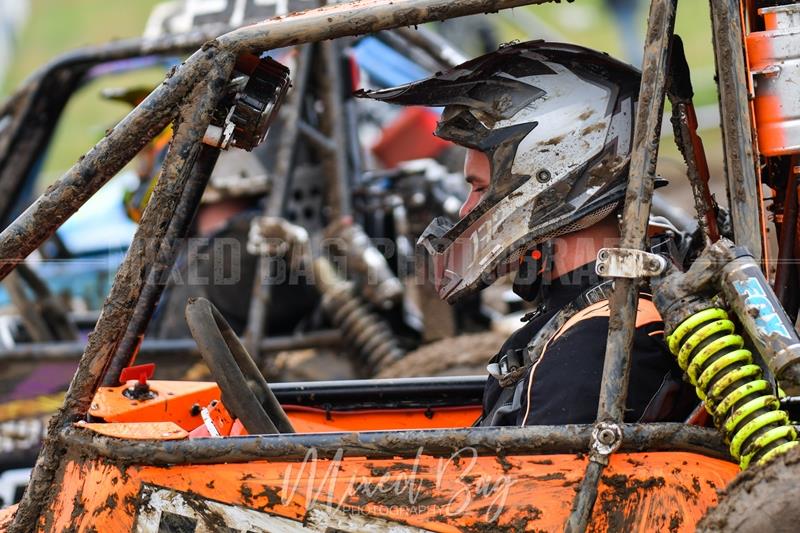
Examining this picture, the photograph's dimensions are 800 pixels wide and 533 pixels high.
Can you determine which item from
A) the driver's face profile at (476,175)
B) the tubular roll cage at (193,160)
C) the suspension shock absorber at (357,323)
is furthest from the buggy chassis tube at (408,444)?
the suspension shock absorber at (357,323)

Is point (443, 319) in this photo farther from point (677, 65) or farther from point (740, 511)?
point (740, 511)

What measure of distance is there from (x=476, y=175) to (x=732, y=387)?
2.89ft

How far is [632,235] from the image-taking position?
6.70 feet

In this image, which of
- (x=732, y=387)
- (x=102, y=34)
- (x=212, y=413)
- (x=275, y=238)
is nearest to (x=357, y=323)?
(x=275, y=238)

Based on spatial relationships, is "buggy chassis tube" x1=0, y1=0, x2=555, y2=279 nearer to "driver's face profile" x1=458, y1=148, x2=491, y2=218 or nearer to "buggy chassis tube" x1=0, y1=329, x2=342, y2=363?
"driver's face profile" x1=458, y1=148, x2=491, y2=218

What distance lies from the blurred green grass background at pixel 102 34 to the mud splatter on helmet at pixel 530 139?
13704mm

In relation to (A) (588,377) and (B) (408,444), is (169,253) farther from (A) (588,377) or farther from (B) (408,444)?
(A) (588,377)

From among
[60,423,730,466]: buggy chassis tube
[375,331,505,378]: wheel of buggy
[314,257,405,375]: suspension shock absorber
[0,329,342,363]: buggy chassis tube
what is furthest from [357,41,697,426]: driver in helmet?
[0,329,342,363]: buggy chassis tube

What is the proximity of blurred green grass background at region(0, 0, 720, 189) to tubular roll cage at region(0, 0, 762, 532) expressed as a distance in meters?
14.0

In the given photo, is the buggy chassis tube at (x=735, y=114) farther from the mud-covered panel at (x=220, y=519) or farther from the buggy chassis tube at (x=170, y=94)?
the mud-covered panel at (x=220, y=519)

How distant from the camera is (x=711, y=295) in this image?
6.62 ft

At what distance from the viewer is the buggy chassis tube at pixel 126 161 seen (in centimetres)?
224

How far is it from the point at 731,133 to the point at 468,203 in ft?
2.39

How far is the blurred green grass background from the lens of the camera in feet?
58.5
